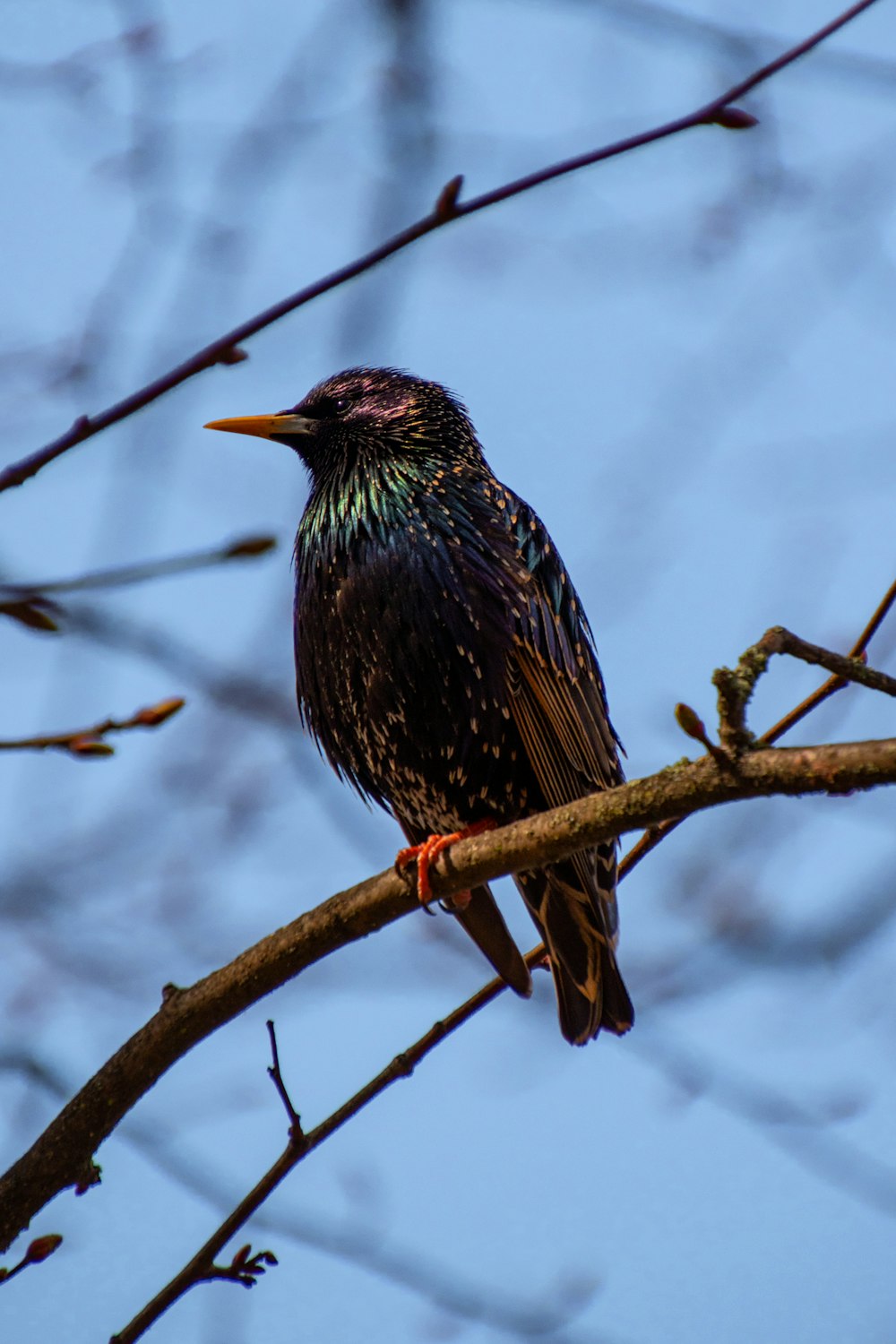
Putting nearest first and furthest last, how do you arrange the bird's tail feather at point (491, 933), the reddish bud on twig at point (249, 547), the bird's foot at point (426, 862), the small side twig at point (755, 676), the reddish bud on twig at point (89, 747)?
the reddish bud on twig at point (249, 547) → the reddish bud on twig at point (89, 747) → the small side twig at point (755, 676) → the bird's foot at point (426, 862) → the bird's tail feather at point (491, 933)

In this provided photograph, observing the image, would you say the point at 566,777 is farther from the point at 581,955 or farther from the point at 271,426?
the point at 271,426

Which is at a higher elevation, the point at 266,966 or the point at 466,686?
the point at 466,686

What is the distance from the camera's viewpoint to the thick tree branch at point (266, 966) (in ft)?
8.59

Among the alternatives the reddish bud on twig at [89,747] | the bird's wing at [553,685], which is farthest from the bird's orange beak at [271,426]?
the reddish bud on twig at [89,747]

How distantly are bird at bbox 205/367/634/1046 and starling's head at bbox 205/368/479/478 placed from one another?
0.69 ft

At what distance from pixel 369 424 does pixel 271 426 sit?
355 millimetres

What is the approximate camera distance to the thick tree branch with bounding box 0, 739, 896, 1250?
262cm

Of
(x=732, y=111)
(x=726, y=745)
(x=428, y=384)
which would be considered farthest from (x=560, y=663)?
(x=732, y=111)

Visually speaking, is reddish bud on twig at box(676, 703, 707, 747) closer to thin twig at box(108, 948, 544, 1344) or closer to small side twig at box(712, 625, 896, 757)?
small side twig at box(712, 625, 896, 757)

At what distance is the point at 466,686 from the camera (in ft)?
13.2

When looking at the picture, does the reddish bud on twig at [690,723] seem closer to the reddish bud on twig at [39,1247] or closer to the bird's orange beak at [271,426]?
the reddish bud on twig at [39,1247]

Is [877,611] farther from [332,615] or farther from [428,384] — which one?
[428,384]

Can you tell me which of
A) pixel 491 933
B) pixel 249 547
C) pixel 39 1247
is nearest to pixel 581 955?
pixel 491 933

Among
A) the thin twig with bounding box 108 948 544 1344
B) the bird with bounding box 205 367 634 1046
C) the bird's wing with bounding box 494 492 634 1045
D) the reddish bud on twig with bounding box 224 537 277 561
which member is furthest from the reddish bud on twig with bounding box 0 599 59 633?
the bird's wing with bounding box 494 492 634 1045
